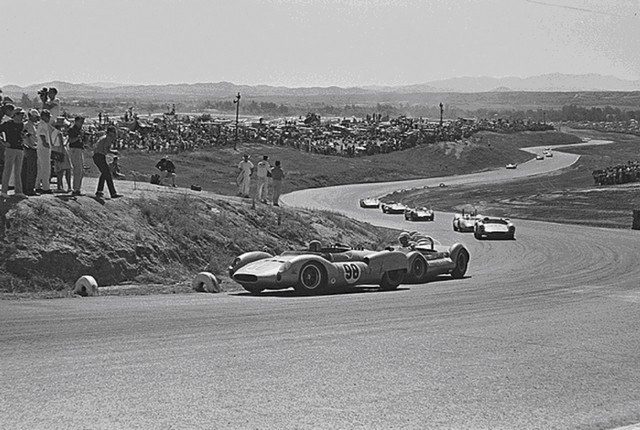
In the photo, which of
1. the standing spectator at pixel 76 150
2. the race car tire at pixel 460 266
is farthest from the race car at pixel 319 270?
the standing spectator at pixel 76 150

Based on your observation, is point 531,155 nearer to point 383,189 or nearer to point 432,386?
point 383,189

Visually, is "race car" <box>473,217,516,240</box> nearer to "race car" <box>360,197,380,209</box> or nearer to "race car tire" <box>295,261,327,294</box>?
"race car tire" <box>295,261,327,294</box>

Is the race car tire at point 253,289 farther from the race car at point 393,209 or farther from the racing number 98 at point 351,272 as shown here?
the race car at point 393,209

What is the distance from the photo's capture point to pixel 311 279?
761 inches

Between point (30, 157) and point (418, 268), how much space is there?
32.5 feet

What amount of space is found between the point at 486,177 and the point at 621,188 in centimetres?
4053

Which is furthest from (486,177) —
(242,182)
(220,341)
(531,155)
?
(220,341)

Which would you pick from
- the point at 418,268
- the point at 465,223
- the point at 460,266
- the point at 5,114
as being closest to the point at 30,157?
the point at 5,114

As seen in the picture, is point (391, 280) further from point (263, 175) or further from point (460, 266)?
point (263, 175)

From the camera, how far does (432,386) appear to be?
31.9 feet

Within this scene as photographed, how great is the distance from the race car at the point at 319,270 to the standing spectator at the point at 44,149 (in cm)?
516

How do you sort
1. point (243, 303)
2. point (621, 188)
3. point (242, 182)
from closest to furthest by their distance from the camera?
1. point (243, 303)
2. point (242, 182)
3. point (621, 188)

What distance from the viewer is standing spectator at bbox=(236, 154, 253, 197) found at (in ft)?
109

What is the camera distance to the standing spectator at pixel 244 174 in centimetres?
3316
